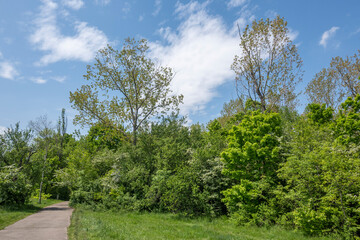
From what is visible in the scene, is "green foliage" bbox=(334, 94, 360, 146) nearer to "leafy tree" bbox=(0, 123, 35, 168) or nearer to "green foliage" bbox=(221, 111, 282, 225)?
"green foliage" bbox=(221, 111, 282, 225)

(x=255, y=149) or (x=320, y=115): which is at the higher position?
(x=320, y=115)

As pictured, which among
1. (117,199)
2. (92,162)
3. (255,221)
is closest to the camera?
(255,221)

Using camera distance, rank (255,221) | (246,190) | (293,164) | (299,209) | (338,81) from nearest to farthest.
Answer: (299,209) < (293,164) < (255,221) < (246,190) < (338,81)

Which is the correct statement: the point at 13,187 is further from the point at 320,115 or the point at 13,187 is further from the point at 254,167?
the point at 320,115

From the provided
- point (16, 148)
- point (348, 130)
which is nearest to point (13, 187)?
point (16, 148)

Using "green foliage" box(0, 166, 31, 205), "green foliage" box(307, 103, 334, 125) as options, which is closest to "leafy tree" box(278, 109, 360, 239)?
"green foliage" box(307, 103, 334, 125)

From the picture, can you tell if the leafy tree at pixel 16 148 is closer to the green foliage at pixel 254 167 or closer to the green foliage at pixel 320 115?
the green foliage at pixel 254 167

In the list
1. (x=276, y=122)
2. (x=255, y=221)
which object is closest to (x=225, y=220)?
(x=255, y=221)

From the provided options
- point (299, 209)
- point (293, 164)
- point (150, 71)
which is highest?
point (150, 71)

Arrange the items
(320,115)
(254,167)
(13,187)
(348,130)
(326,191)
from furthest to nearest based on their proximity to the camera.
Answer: (320,115) → (13,187) → (254,167) → (348,130) → (326,191)

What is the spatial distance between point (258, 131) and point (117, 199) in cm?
1238

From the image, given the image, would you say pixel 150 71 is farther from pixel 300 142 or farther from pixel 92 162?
pixel 300 142

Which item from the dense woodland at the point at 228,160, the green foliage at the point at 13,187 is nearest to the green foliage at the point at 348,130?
the dense woodland at the point at 228,160

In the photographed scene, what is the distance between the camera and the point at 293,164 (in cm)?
1222
